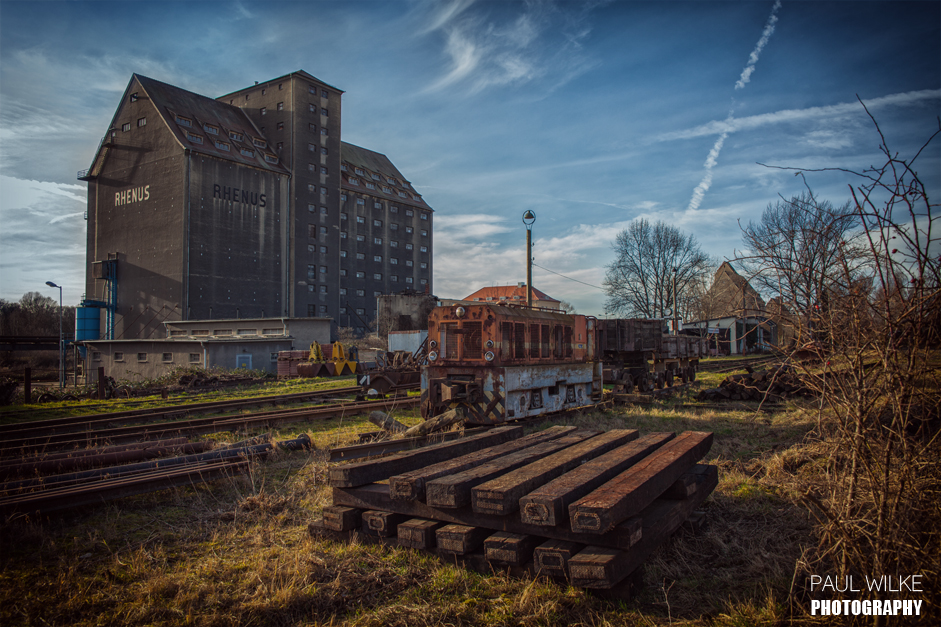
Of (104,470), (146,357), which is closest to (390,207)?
(146,357)

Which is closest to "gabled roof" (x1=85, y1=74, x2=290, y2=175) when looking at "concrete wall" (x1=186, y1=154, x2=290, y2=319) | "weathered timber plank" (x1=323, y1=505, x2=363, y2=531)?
"concrete wall" (x1=186, y1=154, x2=290, y2=319)

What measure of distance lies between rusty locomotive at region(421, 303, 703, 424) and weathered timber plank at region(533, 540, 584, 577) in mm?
6869

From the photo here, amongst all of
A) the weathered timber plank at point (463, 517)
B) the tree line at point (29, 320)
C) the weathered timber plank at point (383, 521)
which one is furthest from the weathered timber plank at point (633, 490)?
the tree line at point (29, 320)

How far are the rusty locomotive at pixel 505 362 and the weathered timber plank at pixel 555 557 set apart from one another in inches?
270

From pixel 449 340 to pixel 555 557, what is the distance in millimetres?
7705

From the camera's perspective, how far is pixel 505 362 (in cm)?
1048

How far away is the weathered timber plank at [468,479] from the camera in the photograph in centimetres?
366

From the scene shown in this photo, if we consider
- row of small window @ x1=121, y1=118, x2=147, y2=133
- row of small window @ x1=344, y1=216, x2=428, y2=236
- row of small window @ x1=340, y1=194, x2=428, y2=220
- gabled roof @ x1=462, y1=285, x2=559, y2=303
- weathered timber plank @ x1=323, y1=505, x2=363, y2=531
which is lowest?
weathered timber plank @ x1=323, y1=505, x2=363, y2=531

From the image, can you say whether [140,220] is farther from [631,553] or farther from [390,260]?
[631,553]

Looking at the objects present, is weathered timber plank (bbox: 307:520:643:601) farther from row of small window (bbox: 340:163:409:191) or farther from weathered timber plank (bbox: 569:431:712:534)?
row of small window (bbox: 340:163:409:191)

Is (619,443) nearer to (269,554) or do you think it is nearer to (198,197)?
(269,554)

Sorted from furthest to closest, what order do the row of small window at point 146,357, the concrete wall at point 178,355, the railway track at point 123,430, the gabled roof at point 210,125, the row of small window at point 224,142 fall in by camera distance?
the row of small window at point 224,142 → the gabled roof at point 210,125 → the row of small window at point 146,357 → the concrete wall at point 178,355 → the railway track at point 123,430

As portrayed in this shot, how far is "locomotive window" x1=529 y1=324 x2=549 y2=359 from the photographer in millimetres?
11383

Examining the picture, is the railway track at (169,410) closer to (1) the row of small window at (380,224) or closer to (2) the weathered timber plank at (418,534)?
(2) the weathered timber plank at (418,534)
